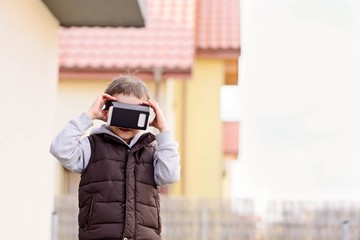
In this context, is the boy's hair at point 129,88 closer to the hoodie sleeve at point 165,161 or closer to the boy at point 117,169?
the boy at point 117,169

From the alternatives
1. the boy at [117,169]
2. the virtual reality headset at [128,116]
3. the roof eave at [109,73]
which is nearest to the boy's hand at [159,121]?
the boy at [117,169]

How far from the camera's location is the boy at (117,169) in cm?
489

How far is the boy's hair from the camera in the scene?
4.98 meters

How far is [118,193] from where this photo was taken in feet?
16.1

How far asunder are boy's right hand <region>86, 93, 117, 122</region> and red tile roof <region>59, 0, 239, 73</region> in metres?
10.8

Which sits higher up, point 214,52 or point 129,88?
point 214,52

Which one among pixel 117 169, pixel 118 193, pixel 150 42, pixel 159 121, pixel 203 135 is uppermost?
pixel 150 42

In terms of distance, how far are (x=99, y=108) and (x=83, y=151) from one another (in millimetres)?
233

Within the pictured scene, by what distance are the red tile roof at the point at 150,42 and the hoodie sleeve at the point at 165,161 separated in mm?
10757

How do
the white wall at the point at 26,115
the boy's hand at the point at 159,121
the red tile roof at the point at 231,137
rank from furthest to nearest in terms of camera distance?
the red tile roof at the point at 231,137, the white wall at the point at 26,115, the boy's hand at the point at 159,121

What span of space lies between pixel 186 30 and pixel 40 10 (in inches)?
380

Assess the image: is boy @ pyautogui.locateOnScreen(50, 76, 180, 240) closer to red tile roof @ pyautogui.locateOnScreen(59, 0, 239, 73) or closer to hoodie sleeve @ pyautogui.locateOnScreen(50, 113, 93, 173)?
hoodie sleeve @ pyautogui.locateOnScreen(50, 113, 93, 173)

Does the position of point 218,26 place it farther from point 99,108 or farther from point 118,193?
point 118,193

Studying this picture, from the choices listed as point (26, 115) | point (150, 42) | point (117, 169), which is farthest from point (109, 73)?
point (117, 169)
